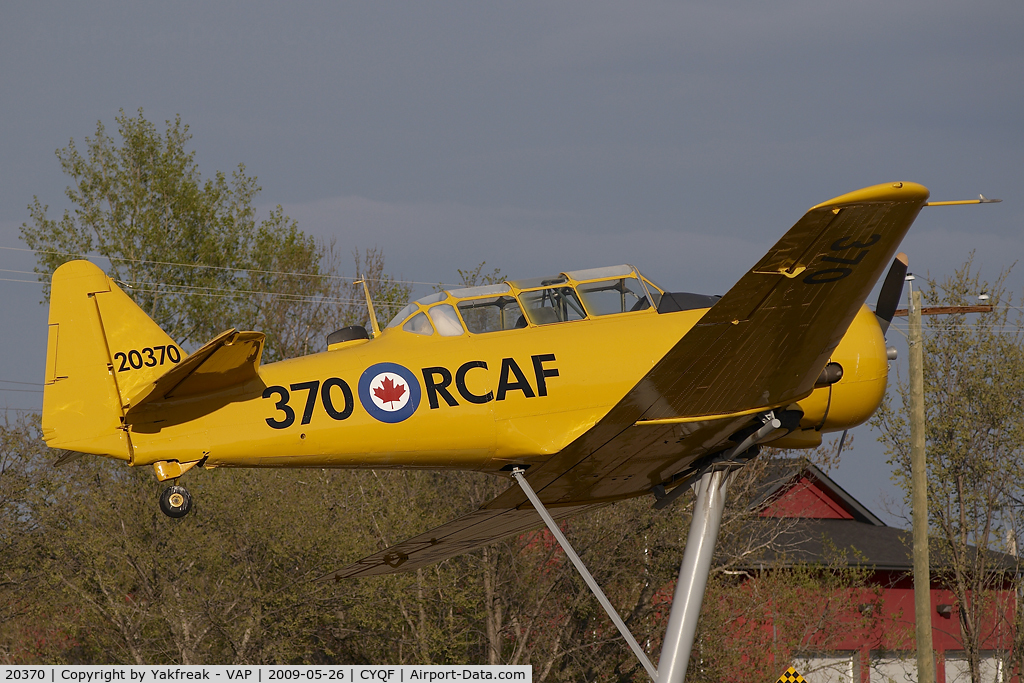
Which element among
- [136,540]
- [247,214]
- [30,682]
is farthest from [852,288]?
[247,214]

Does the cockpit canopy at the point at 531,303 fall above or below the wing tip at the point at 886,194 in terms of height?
below

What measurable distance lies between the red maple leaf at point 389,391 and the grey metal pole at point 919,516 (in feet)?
36.9

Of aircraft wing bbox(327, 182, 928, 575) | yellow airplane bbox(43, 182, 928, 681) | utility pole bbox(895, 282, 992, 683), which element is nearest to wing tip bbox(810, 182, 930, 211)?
aircraft wing bbox(327, 182, 928, 575)

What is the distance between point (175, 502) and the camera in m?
8.03

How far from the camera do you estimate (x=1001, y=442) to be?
2502cm

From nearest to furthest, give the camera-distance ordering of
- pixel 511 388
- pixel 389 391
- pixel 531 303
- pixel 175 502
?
pixel 175 502 → pixel 389 391 → pixel 511 388 → pixel 531 303

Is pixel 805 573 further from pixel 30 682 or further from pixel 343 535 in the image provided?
pixel 30 682

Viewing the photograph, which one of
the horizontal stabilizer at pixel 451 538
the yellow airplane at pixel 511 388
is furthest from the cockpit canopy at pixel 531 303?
the horizontal stabilizer at pixel 451 538

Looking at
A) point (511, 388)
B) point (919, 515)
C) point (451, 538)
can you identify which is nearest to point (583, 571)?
point (511, 388)

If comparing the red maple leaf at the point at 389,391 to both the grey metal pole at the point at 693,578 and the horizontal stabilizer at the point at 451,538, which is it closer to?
the horizontal stabilizer at the point at 451,538

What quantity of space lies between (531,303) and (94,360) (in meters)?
3.67

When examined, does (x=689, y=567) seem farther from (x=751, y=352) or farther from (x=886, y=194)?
(x=886, y=194)

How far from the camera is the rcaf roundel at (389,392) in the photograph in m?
8.52

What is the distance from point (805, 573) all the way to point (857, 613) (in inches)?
81.1
